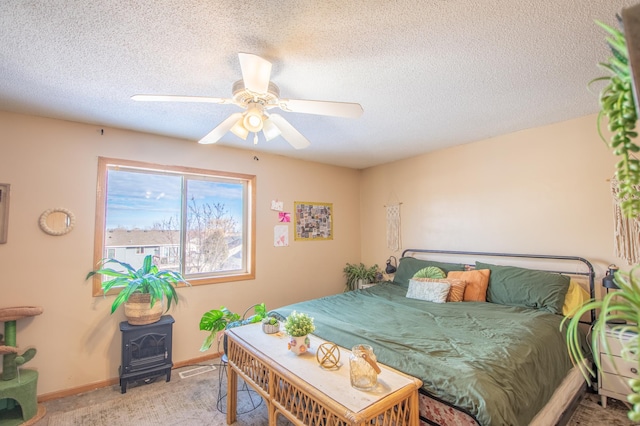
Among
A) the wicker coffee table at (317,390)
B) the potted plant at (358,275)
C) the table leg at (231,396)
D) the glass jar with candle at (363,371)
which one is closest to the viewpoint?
the wicker coffee table at (317,390)

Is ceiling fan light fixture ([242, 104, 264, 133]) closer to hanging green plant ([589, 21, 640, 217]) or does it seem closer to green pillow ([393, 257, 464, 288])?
hanging green plant ([589, 21, 640, 217])

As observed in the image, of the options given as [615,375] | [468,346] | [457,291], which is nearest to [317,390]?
[468,346]

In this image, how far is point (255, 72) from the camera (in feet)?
5.17

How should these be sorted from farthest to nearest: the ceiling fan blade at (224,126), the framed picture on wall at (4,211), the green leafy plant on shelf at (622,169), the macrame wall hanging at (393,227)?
the macrame wall hanging at (393,227) < the framed picture on wall at (4,211) < the ceiling fan blade at (224,126) < the green leafy plant on shelf at (622,169)

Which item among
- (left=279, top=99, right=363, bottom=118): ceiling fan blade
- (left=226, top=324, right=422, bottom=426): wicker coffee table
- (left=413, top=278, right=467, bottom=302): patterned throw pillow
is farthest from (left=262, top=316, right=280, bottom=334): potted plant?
(left=413, top=278, right=467, bottom=302): patterned throw pillow

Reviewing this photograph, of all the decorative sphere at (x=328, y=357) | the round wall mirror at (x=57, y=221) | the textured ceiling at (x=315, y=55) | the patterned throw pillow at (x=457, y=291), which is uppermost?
the textured ceiling at (x=315, y=55)

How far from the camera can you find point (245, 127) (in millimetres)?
1925

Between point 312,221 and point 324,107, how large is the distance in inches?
105

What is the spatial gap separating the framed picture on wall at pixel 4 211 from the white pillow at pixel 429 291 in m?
3.65

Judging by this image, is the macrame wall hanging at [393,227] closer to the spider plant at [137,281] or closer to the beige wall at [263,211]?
the beige wall at [263,211]

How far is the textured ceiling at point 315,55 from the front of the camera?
4.82 ft

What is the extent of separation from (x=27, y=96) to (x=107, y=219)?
1.17 m

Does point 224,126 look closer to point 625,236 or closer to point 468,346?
point 468,346

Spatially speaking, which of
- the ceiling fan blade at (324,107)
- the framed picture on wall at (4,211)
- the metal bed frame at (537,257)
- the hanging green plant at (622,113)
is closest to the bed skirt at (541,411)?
the metal bed frame at (537,257)
